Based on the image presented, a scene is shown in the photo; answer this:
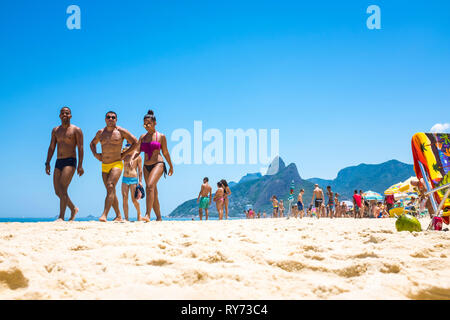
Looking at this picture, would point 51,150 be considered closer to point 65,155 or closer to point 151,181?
point 65,155

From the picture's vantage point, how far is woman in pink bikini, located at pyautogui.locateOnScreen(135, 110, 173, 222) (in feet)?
21.3

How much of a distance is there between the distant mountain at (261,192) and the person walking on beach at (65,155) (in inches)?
5202

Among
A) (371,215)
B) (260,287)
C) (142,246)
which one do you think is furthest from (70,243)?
(371,215)

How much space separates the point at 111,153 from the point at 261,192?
15617cm

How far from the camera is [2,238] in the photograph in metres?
3.23

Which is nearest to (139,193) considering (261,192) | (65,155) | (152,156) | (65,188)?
(152,156)

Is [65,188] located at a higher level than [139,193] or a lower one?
higher

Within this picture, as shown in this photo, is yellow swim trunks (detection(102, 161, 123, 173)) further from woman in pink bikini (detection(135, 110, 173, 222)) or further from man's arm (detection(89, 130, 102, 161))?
woman in pink bikini (detection(135, 110, 173, 222))

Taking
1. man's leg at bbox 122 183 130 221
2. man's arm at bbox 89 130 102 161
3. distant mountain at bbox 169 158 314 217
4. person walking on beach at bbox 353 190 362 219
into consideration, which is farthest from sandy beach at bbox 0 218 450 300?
distant mountain at bbox 169 158 314 217

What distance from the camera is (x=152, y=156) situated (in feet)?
22.1

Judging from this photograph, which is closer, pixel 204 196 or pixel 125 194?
pixel 125 194

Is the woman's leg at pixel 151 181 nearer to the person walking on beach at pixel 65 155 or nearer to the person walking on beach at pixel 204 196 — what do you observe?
the person walking on beach at pixel 65 155

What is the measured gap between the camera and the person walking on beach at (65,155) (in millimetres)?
6368
